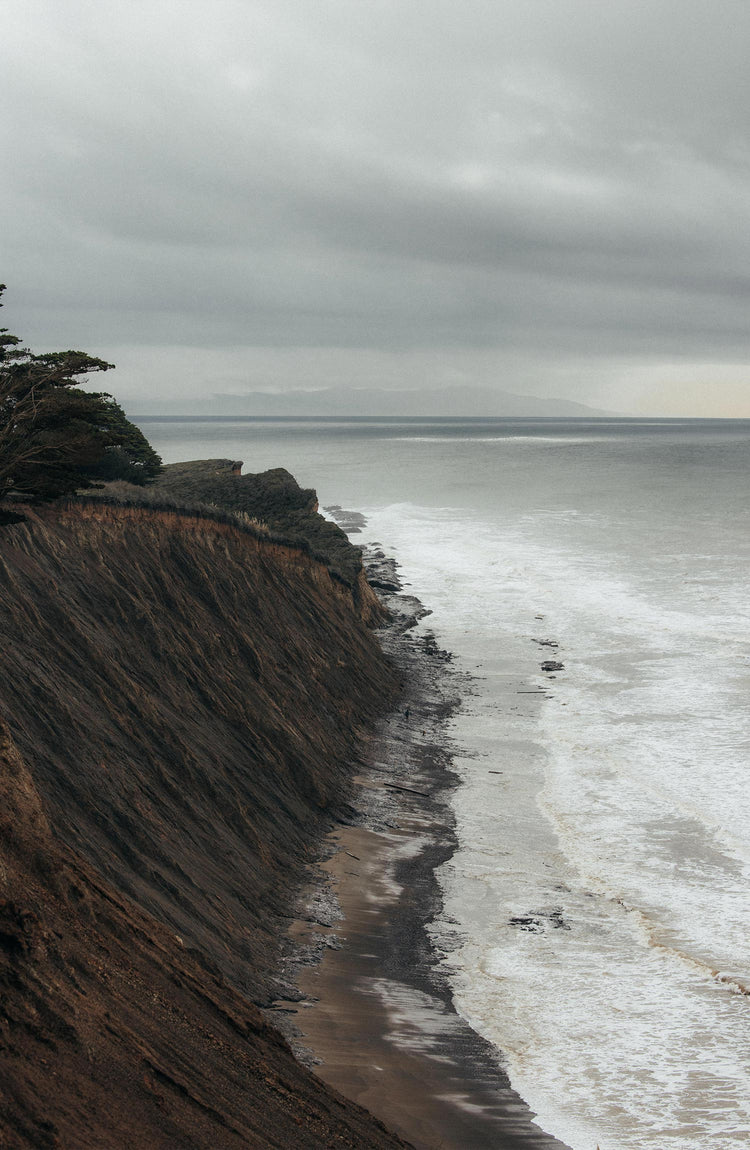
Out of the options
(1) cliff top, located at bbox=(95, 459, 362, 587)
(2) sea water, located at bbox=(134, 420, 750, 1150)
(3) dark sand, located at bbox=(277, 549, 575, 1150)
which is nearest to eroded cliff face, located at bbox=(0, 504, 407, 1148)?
(3) dark sand, located at bbox=(277, 549, 575, 1150)

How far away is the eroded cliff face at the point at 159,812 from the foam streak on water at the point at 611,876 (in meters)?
A: 3.60

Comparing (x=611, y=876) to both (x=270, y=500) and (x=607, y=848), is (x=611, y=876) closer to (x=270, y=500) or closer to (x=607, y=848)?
(x=607, y=848)

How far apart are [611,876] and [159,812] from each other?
9.46m

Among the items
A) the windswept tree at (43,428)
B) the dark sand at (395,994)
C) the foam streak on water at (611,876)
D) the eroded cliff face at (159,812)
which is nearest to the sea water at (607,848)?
the foam streak on water at (611,876)

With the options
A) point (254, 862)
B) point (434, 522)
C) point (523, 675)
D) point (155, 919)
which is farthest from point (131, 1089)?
point (434, 522)

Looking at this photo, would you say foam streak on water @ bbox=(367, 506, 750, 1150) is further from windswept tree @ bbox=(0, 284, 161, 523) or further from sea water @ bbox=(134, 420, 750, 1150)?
windswept tree @ bbox=(0, 284, 161, 523)

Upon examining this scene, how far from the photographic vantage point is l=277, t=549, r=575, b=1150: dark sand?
1350cm

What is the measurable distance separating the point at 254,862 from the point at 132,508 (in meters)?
10.4

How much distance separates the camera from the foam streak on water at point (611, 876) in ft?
48.8

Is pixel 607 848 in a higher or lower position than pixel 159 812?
lower

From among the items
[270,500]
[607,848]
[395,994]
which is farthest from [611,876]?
[270,500]

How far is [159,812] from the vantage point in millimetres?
17359

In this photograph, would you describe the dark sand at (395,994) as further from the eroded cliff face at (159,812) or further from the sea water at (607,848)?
the eroded cliff face at (159,812)

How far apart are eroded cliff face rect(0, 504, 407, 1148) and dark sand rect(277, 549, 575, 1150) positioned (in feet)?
2.79
